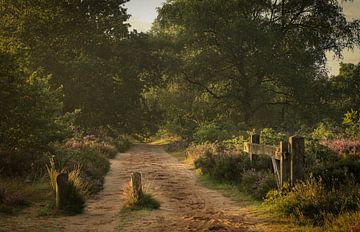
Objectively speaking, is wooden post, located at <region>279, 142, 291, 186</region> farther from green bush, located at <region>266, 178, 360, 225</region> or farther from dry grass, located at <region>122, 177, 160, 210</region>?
dry grass, located at <region>122, 177, 160, 210</region>

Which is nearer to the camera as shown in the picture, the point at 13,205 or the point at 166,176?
the point at 13,205

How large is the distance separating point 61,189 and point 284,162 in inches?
237

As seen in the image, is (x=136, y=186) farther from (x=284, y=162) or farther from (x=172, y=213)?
(x=284, y=162)

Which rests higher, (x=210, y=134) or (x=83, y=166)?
(x=210, y=134)

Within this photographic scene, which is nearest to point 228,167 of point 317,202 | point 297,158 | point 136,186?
point 136,186

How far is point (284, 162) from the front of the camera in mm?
11102

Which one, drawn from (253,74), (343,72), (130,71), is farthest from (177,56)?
(343,72)

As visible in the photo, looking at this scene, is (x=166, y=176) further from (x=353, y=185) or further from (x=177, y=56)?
(x=177, y=56)

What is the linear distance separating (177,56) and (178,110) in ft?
25.0

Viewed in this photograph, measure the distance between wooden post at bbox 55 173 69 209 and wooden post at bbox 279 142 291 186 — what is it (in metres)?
5.82

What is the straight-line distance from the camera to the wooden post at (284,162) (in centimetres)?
1109

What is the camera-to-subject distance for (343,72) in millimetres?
46781

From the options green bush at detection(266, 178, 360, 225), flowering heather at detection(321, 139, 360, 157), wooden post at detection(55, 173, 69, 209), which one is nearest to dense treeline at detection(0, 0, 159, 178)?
wooden post at detection(55, 173, 69, 209)

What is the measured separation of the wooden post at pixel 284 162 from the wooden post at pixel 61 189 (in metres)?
5.82
